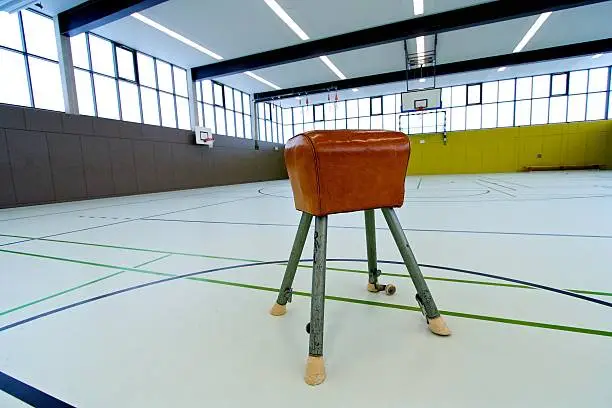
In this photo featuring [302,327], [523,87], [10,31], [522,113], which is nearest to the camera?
[302,327]

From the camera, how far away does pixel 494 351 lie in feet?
3.46

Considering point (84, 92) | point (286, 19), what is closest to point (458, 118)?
point (286, 19)

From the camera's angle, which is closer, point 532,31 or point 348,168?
point 348,168

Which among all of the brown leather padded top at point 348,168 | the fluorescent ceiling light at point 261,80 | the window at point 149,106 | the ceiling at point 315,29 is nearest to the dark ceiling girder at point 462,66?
the ceiling at point 315,29

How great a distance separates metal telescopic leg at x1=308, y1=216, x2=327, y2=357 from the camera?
98 centimetres

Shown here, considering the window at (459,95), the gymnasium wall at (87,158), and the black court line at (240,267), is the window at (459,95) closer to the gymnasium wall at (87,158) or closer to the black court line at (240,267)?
the gymnasium wall at (87,158)

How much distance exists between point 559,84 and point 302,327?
2066 cm

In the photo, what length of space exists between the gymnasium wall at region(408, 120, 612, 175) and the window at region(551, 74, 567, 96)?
5.52ft

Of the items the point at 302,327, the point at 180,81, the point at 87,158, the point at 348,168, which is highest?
the point at 180,81

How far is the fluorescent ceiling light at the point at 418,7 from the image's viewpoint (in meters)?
8.08

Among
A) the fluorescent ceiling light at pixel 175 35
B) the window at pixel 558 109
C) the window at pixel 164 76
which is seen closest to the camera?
the fluorescent ceiling light at pixel 175 35

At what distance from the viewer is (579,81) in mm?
15477

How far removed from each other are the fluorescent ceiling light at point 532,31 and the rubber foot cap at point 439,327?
1129 centimetres

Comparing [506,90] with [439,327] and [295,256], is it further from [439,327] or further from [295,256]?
[295,256]
